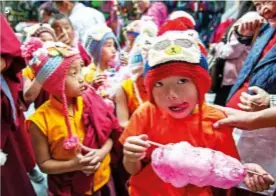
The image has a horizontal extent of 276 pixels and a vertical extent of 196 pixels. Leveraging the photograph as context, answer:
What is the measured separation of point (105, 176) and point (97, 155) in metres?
0.14

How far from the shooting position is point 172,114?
1.05 m

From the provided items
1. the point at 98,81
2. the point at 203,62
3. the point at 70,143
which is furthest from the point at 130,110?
the point at 203,62

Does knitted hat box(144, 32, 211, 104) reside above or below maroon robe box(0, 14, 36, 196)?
above

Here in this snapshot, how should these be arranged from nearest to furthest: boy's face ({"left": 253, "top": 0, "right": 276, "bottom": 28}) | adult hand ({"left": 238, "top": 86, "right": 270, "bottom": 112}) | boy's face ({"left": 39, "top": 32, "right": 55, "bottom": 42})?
1. adult hand ({"left": 238, "top": 86, "right": 270, "bottom": 112})
2. boy's face ({"left": 253, "top": 0, "right": 276, "bottom": 28})
3. boy's face ({"left": 39, "top": 32, "right": 55, "bottom": 42})

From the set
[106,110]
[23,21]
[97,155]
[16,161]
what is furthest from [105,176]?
[23,21]

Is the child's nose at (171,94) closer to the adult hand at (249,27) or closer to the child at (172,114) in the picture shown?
the child at (172,114)

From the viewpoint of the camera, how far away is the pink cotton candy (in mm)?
944

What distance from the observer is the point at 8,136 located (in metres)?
1.61

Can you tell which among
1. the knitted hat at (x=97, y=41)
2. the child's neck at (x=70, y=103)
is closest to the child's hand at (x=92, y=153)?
the child's neck at (x=70, y=103)

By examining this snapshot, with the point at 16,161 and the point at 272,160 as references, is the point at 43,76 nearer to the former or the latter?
the point at 16,161

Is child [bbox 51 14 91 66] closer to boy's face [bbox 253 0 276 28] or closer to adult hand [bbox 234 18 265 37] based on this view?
adult hand [bbox 234 18 265 37]

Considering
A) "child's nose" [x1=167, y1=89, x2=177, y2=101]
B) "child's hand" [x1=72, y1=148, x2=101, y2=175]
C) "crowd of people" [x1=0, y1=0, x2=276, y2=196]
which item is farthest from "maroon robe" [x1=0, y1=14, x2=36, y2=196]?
"child's nose" [x1=167, y1=89, x2=177, y2=101]

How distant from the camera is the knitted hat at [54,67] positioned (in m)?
1.33

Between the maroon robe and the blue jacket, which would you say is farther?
the maroon robe
